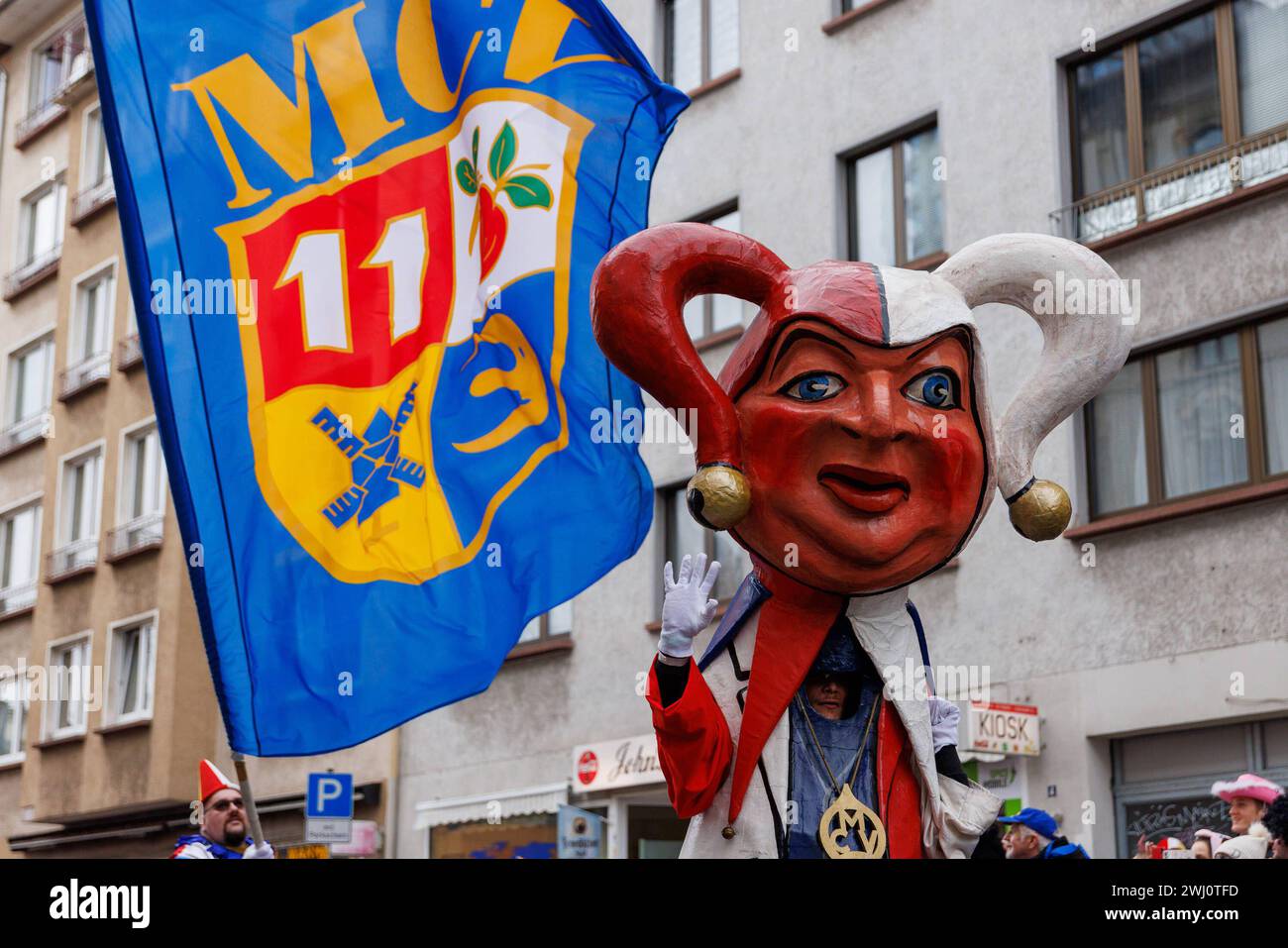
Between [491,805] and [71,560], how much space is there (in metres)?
10.8

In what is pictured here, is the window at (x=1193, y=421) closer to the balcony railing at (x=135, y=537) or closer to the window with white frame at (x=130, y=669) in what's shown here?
the balcony railing at (x=135, y=537)

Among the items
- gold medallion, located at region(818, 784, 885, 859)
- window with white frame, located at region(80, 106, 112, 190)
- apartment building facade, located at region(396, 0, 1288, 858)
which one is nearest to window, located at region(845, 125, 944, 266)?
apartment building facade, located at region(396, 0, 1288, 858)

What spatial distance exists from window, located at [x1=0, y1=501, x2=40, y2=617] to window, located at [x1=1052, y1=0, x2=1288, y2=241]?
19.5 meters

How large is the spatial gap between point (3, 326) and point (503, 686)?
1493 cm

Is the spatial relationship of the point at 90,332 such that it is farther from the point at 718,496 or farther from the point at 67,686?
the point at 718,496

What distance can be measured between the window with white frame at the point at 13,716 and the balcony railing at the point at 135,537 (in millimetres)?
3609

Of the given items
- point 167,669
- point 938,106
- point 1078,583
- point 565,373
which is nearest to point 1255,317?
point 1078,583

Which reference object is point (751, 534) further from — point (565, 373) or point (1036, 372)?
point (565, 373)

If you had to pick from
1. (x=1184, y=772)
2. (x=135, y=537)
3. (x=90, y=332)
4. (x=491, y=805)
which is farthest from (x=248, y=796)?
(x=90, y=332)

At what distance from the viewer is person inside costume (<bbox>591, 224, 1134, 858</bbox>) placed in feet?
17.9

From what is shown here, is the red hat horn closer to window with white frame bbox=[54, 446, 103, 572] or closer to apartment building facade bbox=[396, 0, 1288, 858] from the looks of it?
apartment building facade bbox=[396, 0, 1288, 858]

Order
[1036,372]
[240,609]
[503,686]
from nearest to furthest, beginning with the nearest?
1. [1036,372]
2. [240,609]
3. [503,686]

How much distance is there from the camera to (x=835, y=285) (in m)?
5.66
